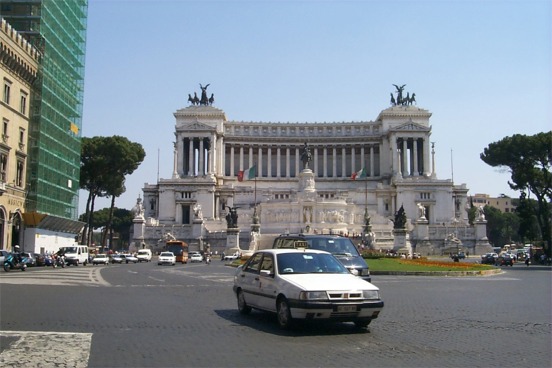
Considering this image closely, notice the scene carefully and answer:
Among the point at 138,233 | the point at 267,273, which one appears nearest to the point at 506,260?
the point at 267,273

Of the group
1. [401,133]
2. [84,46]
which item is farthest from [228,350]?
[401,133]

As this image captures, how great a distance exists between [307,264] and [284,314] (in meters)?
1.57

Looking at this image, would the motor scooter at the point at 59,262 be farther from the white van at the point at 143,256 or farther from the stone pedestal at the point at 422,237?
the stone pedestal at the point at 422,237

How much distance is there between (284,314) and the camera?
13.5m

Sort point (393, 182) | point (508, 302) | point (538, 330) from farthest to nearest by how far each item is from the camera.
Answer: point (393, 182), point (508, 302), point (538, 330)

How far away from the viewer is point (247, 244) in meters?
82.5

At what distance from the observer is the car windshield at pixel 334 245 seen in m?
21.5

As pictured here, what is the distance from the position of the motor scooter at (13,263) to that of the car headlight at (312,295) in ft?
111

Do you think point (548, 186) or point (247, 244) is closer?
point (548, 186)

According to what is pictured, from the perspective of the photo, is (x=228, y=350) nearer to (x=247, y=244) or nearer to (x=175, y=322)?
(x=175, y=322)

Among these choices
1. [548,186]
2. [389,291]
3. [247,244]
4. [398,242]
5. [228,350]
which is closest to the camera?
[228,350]

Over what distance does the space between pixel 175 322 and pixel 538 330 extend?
8508mm

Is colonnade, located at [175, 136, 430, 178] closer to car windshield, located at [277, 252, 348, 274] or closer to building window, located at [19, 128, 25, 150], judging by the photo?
building window, located at [19, 128, 25, 150]

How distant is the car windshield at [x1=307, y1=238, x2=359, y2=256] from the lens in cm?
2153
